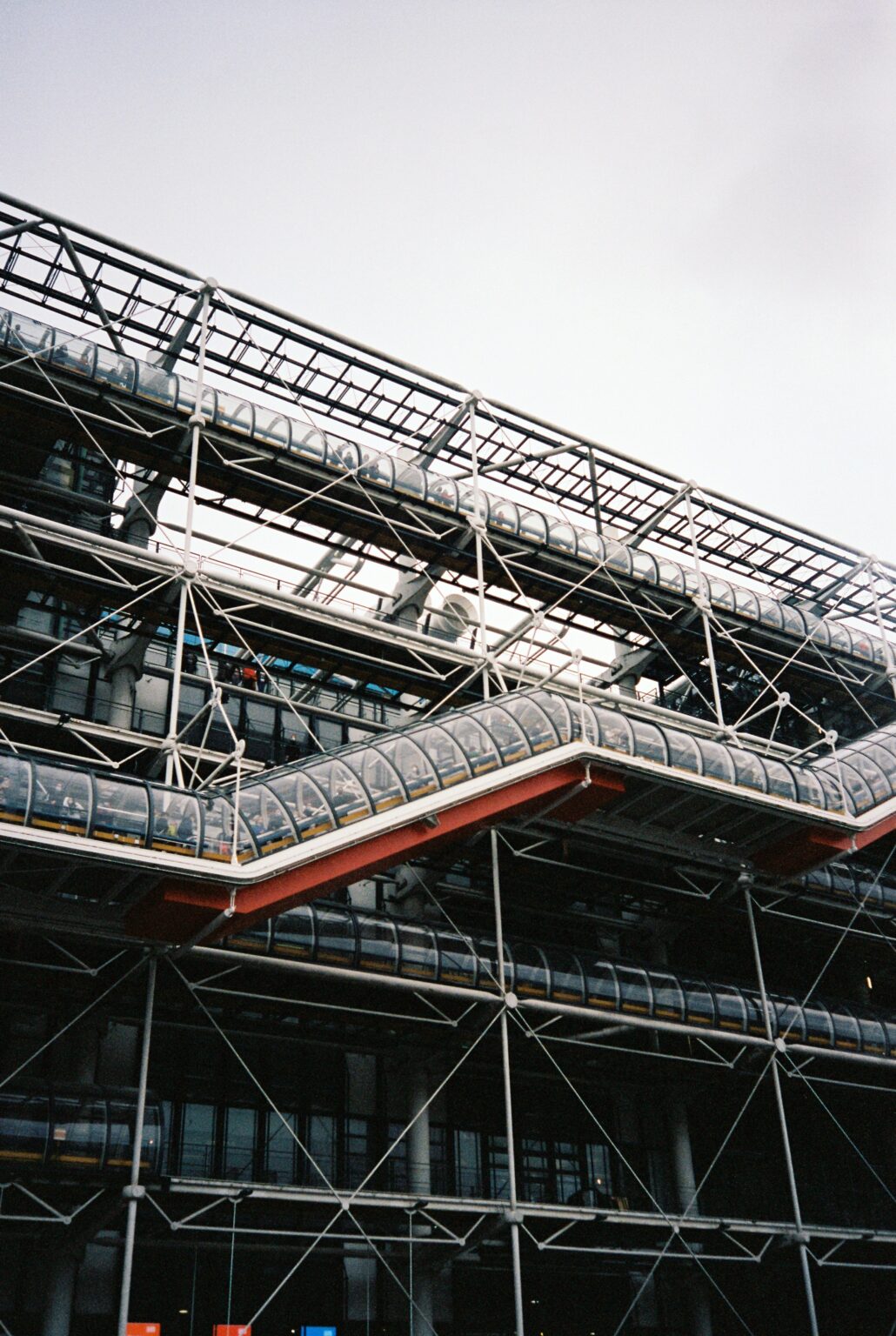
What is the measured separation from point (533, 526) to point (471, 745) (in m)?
7.85

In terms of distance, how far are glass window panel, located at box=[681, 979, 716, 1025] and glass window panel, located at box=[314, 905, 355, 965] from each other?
20.9ft

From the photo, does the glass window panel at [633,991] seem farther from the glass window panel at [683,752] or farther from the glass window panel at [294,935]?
the glass window panel at [294,935]

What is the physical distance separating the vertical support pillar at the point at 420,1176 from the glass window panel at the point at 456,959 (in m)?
1.99

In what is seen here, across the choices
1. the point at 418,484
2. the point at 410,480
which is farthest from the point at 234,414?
the point at 418,484

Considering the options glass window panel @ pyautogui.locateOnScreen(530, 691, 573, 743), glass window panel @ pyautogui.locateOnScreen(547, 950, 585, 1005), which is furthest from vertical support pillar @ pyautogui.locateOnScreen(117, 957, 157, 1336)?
glass window panel @ pyautogui.locateOnScreen(530, 691, 573, 743)

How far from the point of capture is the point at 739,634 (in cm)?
2855

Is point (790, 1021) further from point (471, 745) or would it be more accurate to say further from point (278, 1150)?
point (278, 1150)

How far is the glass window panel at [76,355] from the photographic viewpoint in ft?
67.7

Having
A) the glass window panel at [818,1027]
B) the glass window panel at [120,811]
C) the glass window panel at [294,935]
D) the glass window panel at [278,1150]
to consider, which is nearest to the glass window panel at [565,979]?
the glass window panel at [294,935]

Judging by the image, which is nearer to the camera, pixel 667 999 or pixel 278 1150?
pixel 278 1150

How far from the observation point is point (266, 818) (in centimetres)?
1634

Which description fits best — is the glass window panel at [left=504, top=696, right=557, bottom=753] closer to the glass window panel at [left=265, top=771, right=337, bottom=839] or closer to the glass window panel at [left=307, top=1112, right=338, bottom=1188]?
the glass window panel at [left=265, top=771, right=337, bottom=839]

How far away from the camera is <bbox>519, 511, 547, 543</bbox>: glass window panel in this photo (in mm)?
25203

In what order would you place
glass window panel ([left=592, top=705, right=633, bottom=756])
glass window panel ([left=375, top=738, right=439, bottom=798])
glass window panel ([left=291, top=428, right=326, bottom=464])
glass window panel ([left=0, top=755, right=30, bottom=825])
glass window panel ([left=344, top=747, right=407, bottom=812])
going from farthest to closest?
glass window panel ([left=291, top=428, right=326, bottom=464]) → glass window panel ([left=592, top=705, right=633, bottom=756]) → glass window panel ([left=375, top=738, right=439, bottom=798]) → glass window panel ([left=344, top=747, right=407, bottom=812]) → glass window panel ([left=0, top=755, right=30, bottom=825])
